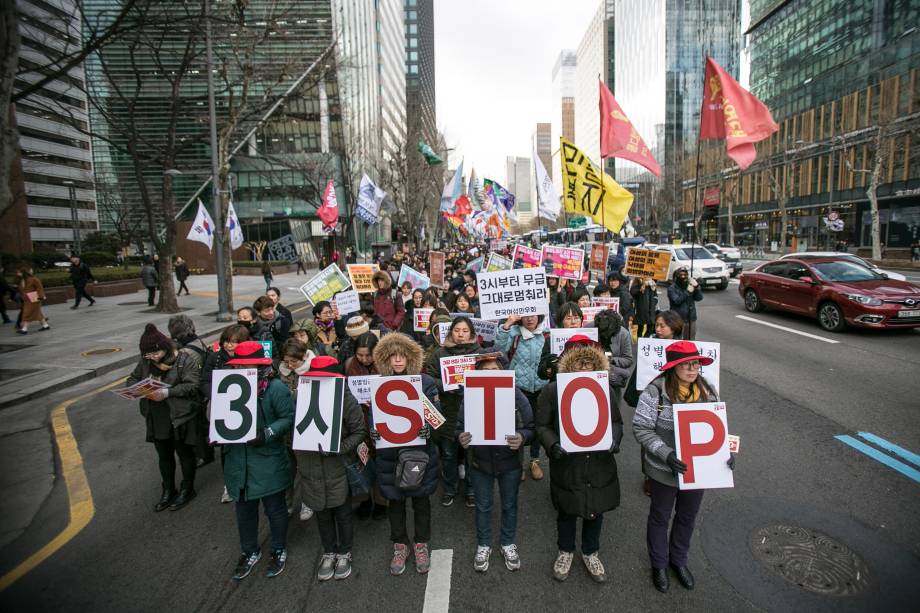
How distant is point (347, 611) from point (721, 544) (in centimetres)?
291

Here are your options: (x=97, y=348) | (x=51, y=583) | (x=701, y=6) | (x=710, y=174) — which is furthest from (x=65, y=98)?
(x=701, y=6)

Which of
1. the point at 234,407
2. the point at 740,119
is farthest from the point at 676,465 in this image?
the point at 740,119

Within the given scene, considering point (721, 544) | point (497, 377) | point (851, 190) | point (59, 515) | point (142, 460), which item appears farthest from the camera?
point (851, 190)

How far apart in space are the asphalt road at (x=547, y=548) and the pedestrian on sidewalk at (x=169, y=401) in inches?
25.5

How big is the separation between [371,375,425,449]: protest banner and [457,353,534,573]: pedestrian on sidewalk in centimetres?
38

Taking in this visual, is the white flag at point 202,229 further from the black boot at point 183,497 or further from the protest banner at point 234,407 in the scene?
the protest banner at point 234,407

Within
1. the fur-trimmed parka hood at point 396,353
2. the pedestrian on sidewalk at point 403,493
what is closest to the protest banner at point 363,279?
the fur-trimmed parka hood at point 396,353

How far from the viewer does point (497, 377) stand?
11.4 ft

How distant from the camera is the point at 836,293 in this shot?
35.7ft

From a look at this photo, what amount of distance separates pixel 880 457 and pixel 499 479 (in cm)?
436

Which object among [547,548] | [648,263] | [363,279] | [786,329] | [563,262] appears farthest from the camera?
[786,329]

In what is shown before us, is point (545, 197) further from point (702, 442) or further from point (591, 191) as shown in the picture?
point (702, 442)

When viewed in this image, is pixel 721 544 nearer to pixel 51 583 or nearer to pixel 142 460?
pixel 51 583

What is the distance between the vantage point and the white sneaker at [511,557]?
3510mm
